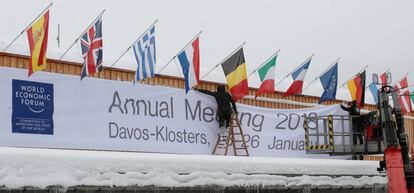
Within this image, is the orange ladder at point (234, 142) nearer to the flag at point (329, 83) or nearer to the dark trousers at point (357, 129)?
the dark trousers at point (357, 129)

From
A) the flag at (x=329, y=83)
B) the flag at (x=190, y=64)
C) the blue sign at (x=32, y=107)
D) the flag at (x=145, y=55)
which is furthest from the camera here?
the flag at (x=329, y=83)

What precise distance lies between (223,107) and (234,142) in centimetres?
91

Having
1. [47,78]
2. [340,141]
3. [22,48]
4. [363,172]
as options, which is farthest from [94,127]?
[340,141]

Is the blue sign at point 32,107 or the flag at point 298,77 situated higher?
the flag at point 298,77

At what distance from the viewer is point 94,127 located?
1195 centimetres

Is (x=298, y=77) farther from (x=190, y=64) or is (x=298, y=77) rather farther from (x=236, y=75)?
(x=190, y=64)

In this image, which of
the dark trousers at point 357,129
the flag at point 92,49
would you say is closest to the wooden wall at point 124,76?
the flag at point 92,49

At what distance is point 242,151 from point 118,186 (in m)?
6.25

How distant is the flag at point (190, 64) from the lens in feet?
44.3

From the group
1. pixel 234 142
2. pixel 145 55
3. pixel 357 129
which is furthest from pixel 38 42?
pixel 357 129

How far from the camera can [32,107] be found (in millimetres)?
11023

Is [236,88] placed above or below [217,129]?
above

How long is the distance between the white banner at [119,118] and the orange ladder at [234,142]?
0.20m

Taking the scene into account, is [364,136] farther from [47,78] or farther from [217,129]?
[47,78]
